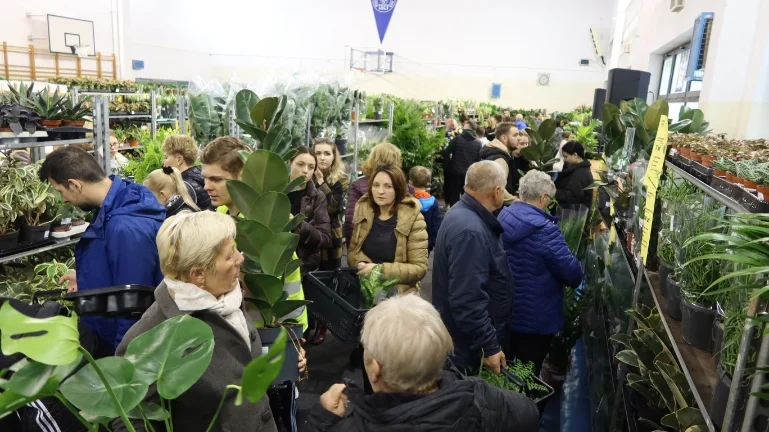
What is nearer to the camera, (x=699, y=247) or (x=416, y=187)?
(x=699, y=247)

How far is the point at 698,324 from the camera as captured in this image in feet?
4.89

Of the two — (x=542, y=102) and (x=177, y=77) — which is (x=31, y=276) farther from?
(x=542, y=102)

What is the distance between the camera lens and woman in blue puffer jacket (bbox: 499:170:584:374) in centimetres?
294

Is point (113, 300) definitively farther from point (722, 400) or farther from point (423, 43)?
point (423, 43)

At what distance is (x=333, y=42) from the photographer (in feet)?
66.9

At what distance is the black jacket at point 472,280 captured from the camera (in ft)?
7.95

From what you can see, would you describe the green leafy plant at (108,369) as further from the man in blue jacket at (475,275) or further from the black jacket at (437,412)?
the man in blue jacket at (475,275)

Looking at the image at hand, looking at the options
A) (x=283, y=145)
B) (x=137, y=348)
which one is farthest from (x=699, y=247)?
(x=283, y=145)

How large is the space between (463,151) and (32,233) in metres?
5.38

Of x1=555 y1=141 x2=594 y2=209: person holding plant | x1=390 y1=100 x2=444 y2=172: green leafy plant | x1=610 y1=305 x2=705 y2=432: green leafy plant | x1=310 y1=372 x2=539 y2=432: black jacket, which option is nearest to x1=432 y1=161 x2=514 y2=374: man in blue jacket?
x1=610 y1=305 x2=705 y2=432: green leafy plant

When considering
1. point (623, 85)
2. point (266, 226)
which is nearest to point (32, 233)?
point (266, 226)

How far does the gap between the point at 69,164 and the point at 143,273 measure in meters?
0.59

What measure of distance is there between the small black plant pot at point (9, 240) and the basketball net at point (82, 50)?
14.1m

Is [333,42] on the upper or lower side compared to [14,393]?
upper
